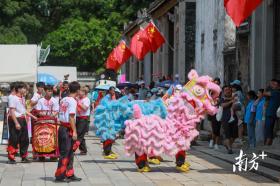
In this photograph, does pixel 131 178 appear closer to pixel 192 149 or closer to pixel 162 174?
pixel 162 174

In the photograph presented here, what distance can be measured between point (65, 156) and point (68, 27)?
52.4 meters

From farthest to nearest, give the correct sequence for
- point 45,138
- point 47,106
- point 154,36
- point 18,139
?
point 154,36
point 47,106
point 45,138
point 18,139

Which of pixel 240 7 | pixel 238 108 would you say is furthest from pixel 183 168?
pixel 238 108

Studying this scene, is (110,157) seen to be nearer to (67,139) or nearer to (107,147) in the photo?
(107,147)

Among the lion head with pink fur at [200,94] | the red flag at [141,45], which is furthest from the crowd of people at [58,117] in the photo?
the red flag at [141,45]

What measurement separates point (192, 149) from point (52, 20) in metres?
49.7

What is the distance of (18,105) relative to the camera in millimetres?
17531

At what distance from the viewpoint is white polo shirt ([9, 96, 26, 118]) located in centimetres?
1748

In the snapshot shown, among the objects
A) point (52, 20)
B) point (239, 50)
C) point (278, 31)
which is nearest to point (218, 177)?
point (278, 31)

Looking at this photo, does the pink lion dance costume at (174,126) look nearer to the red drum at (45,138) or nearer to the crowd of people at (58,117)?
the crowd of people at (58,117)

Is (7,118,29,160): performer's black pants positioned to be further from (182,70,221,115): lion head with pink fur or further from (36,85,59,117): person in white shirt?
(182,70,221,115): lion head with pink fur

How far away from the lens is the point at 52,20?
2758 inches

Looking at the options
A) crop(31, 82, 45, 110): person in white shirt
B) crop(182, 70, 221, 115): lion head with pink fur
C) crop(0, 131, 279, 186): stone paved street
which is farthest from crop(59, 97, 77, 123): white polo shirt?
crop(31, 82, 45, 110): person in white shirt

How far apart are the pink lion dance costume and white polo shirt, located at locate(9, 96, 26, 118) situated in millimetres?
3016
